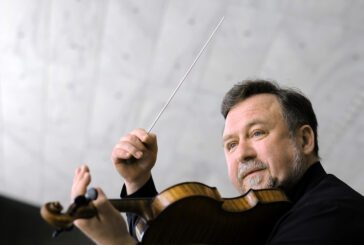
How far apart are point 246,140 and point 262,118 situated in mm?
118

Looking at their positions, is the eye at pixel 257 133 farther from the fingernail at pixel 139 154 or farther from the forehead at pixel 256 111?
the fingernail at pixel 139 154

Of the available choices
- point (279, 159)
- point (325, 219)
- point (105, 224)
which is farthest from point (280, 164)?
point (105, 224)

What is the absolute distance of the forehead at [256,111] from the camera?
1757mm

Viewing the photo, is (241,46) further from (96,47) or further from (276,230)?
(276,230)

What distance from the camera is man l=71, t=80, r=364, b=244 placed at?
115 cm

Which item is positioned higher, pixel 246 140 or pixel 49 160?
pixel 246 140

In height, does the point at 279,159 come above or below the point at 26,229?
above

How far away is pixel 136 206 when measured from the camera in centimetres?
110

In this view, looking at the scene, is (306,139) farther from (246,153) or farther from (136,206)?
(136,206)

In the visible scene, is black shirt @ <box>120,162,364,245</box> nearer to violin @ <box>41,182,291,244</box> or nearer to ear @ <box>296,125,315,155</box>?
violin @ <box>41,182,291,244</box>

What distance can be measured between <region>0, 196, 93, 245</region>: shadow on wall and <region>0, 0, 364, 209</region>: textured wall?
2.26 metres

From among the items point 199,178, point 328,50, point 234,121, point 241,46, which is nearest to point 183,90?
point 241,46

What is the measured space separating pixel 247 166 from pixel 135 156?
45 centimetres

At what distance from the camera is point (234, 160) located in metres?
1.69
